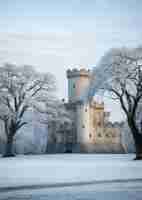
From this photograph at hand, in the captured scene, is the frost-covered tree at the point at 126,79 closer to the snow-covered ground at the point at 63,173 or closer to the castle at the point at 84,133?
the snow-covered ground at the point at 63,173

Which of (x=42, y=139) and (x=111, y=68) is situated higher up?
(x=111, y=68)

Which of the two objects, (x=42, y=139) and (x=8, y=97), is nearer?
(x=8, y=97)

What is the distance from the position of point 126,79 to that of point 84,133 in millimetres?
31925

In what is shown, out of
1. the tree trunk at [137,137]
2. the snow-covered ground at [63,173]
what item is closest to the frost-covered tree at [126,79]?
the tree trunk at [137,137]

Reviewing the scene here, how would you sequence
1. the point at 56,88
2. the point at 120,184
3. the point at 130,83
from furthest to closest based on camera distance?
the point at 56,88
the point at 130,83
the point at 120,184

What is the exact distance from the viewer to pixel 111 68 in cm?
2891

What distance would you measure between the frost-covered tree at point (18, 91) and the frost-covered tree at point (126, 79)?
42.9 feet

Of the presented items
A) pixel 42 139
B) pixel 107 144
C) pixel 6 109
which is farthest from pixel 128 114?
pixel 42 139

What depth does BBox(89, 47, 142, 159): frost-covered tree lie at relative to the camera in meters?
27.8

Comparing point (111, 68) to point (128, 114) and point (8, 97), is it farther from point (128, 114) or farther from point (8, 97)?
point (8, 97)

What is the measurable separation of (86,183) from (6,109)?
27930mm

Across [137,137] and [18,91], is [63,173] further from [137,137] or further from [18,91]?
[18,91]

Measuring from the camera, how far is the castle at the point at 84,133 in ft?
192

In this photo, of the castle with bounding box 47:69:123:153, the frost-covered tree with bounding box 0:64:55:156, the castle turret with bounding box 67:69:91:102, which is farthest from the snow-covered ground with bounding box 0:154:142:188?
the castle turret with bounding box 67:69:91:102
